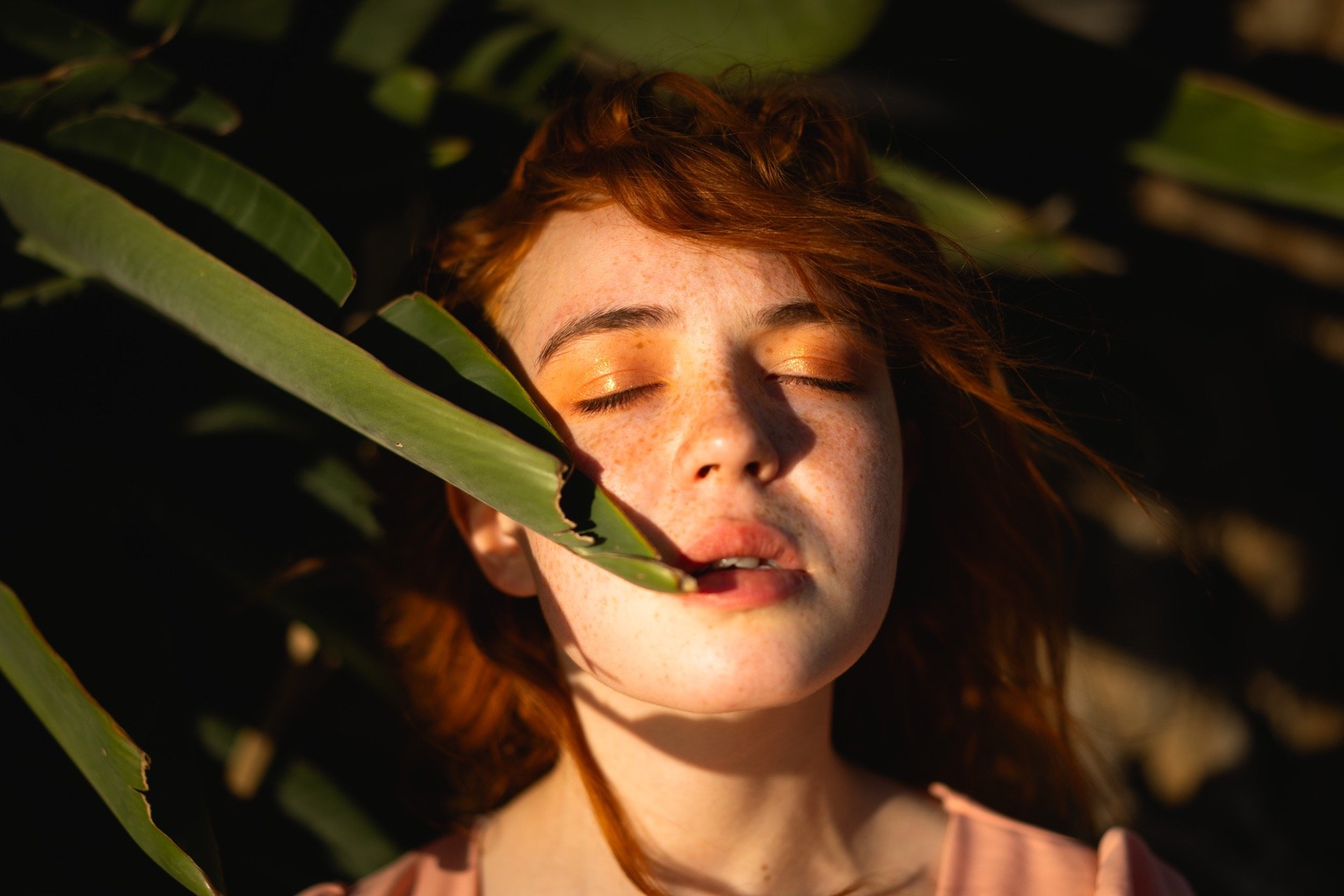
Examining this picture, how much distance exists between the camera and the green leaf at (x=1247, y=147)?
998mm

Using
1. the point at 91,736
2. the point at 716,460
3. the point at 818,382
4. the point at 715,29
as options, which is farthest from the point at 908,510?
the point at 91,736

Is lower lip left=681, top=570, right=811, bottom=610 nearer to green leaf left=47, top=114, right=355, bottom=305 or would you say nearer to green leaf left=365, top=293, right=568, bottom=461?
green leaf left=365, top=293, right=568, bottom=461

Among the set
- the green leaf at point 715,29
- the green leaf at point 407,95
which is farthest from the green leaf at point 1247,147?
the green leaf at point 407,95

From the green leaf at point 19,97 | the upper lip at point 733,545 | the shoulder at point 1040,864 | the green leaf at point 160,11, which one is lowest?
the shoulder at point 1040,864

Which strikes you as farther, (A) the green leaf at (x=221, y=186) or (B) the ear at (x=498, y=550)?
(B) the ear at (x=498, y=550)

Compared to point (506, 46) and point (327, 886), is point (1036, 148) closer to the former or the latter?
point (506, 46)

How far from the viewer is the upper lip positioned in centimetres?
74

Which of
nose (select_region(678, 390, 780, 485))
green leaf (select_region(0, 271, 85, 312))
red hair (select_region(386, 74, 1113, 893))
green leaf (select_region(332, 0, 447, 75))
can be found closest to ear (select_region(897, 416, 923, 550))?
red hair (select_region(386, 74, 1113, 893))

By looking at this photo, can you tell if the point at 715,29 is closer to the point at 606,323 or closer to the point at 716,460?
the point at 606,323

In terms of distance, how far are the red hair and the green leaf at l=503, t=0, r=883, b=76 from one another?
5cm

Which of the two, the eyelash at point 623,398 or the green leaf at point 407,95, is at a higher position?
the green leaf at point 407,95

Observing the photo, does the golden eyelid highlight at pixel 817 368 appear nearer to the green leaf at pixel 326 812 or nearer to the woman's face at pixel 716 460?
the woman's face at pixel 716 460

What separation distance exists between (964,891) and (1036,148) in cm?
82

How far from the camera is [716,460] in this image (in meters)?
0.74
